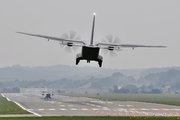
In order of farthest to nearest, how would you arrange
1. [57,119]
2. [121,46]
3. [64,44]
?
[57,119]
[121,46]
[64,44]

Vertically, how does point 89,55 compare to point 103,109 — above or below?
above

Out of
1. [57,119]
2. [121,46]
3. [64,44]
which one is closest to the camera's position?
[64,44]

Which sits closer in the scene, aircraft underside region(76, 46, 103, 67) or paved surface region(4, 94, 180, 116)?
aircraft underside region(76, 46, 103, 67)

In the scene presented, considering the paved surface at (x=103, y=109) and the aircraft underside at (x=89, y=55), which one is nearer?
the aircraft underside at (x=89, y=55)

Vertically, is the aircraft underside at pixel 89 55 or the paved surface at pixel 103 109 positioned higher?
the aircraft underside at pixel 89 55

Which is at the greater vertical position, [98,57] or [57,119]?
[98,57]

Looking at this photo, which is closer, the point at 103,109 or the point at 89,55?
the point at 89,55

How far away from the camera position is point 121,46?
3183cm

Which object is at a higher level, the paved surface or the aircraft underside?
the aircraft underside

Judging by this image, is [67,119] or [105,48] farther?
[67,119]

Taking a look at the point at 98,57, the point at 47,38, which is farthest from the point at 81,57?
the point at 47,38

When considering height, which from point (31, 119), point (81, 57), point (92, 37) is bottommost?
point (31, 119)

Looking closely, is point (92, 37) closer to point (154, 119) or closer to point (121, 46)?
point (121, 46)

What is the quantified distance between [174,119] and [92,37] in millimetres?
21992
